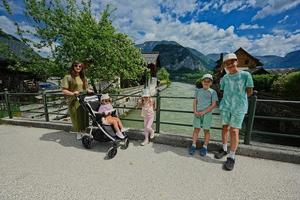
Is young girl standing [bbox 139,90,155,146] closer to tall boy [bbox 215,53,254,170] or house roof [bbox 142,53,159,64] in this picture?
tall boy [bbox 215,53,254,170]

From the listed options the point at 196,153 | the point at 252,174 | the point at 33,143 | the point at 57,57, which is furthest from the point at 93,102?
the point at 57,57

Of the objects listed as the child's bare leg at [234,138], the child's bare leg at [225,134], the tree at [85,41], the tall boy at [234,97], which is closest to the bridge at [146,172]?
the child's bare leg at [225,134]

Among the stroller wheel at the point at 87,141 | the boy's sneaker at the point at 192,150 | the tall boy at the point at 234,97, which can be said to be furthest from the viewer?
the stroller wheel at the point at 87,141

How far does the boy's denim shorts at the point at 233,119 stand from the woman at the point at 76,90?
2658 mm

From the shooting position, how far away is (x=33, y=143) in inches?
152

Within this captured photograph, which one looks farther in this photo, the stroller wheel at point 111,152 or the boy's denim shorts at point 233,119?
the stroller wheel at point 111,152

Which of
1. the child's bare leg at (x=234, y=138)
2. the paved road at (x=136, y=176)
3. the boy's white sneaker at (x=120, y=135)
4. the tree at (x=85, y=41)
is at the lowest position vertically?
the paved road at (x=136, y=176)

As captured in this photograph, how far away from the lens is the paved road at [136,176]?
2.20 m

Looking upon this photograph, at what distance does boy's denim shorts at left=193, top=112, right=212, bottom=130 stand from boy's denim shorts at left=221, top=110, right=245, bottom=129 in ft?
0.95

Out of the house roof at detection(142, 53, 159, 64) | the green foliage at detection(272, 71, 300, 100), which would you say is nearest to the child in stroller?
the green foliage at detection(272, 71, 300, 100)

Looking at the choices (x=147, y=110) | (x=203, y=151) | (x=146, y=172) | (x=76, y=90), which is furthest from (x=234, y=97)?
(x=76, y=90)

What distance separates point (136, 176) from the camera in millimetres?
2574

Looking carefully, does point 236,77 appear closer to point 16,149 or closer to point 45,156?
point 45,156

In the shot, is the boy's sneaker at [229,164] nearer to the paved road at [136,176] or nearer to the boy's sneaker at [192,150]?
the paved road at [136,176]
